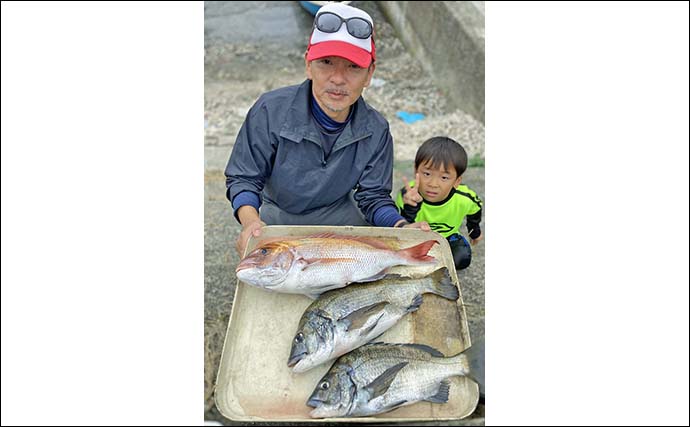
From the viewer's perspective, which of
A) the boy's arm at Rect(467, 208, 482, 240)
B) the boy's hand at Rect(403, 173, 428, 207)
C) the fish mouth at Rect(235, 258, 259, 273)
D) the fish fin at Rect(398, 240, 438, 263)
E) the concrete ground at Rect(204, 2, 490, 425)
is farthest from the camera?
the boy's arm at Rect(467, 208, 482, 240)

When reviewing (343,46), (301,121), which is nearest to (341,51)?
(343,46)

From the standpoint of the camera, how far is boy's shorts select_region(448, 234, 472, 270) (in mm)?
3723

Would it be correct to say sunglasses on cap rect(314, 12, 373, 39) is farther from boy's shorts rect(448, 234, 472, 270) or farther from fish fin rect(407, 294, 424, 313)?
boy's shorts rect(448, 234, 472, 270)

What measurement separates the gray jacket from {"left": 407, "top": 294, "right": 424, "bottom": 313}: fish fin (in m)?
0.83

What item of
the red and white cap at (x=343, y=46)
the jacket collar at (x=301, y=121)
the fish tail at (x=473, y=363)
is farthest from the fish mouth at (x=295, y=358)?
the red and white cap at (x=343, y=46)

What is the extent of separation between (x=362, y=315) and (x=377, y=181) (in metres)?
1.12

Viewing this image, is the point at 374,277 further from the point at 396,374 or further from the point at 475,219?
the point at 475,219

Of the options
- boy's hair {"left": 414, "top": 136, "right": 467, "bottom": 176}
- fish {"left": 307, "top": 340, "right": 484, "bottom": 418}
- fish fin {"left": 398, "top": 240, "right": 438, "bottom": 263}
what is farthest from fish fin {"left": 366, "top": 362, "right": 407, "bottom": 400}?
boy's hair {"left": 414, "top": 136, "right": 467, "bottom": 176}

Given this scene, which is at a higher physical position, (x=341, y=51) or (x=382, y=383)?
(x=341, y=51)

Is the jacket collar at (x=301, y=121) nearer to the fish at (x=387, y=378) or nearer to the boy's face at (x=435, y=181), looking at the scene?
the boy's face at (x=435, y=181)

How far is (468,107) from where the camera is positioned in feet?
20.7

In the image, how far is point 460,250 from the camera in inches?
147

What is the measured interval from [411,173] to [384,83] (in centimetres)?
231

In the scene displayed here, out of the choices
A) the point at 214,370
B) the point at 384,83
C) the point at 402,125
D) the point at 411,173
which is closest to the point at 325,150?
the point at 214,370
